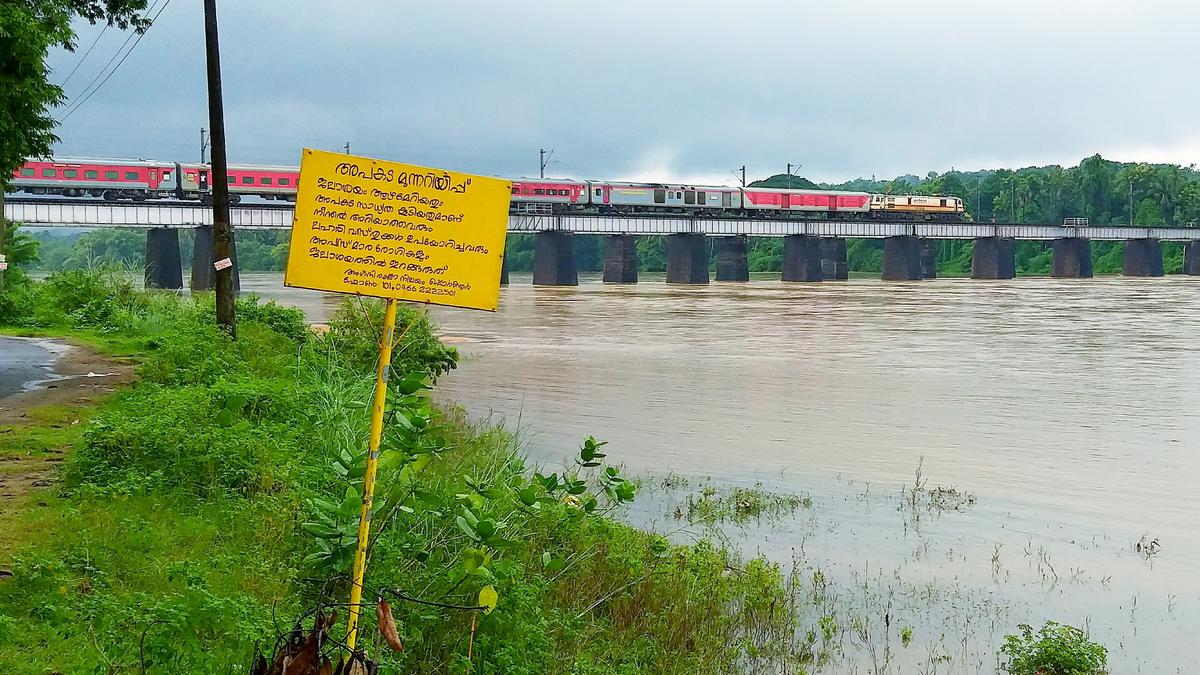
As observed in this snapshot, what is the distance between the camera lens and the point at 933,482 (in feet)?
44.5

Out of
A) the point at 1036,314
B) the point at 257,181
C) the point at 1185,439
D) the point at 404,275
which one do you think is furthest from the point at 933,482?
the point at 257,181

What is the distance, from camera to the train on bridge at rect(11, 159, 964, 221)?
63.1m

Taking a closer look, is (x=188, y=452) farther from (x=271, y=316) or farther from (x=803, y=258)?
(x=803, y=258)

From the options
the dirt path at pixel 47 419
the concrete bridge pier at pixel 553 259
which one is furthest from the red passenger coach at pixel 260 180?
the dirt path at pixel 47 419

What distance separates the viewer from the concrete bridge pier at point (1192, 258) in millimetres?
111625

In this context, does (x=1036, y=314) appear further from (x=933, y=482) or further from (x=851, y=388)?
(x=933, y=482)

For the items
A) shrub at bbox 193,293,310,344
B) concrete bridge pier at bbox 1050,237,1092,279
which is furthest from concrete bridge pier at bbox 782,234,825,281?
shrub at bbox 193,293,310,344

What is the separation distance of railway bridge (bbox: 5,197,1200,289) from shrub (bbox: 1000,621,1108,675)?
59742 millimetres

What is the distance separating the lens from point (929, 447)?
16.1 meters

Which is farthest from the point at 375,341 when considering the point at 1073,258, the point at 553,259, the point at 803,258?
the point at 1073,258

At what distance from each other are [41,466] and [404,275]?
17.4 ft

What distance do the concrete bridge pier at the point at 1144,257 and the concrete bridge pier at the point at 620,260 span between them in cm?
4562

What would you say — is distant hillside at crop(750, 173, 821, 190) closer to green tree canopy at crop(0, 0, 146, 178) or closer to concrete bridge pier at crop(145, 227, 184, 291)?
concrete bridge pier at crop(145, 227, 184, 291)

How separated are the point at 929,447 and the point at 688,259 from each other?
247 feet
